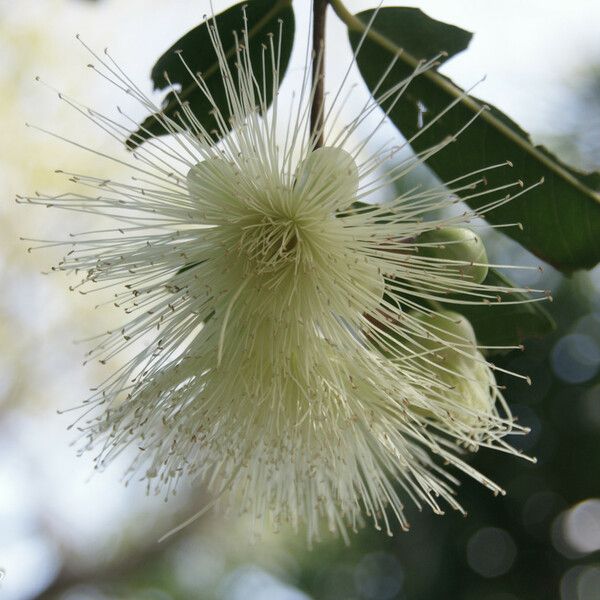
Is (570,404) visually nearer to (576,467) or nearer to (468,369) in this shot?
(576,467)

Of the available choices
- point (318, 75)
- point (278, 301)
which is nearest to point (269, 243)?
point (278, 301)

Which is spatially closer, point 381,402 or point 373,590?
point 381,402

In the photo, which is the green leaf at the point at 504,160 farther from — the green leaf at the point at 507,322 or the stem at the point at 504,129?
the green leaf at the point at 507,322

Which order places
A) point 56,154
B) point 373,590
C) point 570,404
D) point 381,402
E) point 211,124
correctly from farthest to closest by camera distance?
1. point 56,154
2. point 373,590
3. point 570,404
4. point 211,124
5. point 381,402

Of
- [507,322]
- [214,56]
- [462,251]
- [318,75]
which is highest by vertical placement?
[214,56]

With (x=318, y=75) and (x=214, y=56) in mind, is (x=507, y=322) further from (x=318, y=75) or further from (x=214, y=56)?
(x=214, y=56)

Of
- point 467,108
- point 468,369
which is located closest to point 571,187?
point 467,108

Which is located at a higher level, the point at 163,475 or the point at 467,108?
the point at 467,108

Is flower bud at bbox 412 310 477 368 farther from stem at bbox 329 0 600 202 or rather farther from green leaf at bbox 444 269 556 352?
stem at bbox 329 0 600 202
